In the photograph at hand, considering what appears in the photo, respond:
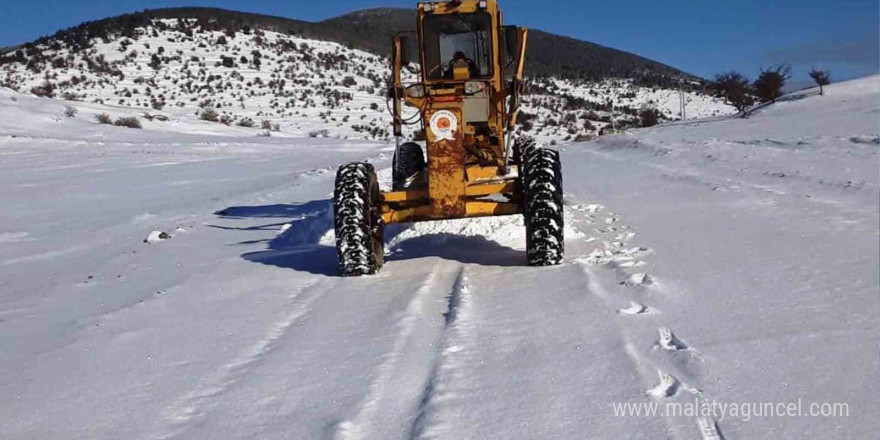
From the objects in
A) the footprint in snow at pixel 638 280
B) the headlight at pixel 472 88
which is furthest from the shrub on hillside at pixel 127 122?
the footprint in snow at pixel 638 280

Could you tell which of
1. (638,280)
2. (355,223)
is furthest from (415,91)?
(638,280)

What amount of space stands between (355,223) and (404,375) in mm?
2941

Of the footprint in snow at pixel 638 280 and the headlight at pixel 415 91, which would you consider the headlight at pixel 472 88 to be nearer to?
the headlight at pixel 415 91

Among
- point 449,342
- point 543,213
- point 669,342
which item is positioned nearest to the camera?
point 669,342

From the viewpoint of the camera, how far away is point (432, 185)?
707 cm

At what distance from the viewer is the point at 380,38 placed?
85.7 metres

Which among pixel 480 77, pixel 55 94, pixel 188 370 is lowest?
pixel 188 370

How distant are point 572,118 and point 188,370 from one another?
4482 centimetres

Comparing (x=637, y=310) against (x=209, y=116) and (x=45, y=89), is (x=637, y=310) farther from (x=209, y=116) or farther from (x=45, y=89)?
(x=45, y=89)

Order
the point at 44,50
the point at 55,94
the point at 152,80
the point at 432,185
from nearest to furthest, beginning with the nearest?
the point at 432,185 → the point at 55,94 → the point at 152,80 → the point at 44,50

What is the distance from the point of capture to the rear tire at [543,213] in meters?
6.84

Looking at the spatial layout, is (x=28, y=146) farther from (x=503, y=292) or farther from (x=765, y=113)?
(x=765, y=113)

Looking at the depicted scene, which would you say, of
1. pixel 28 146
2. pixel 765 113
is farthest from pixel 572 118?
pixel 28 146

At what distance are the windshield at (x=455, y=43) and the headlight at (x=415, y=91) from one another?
112 centimetres
